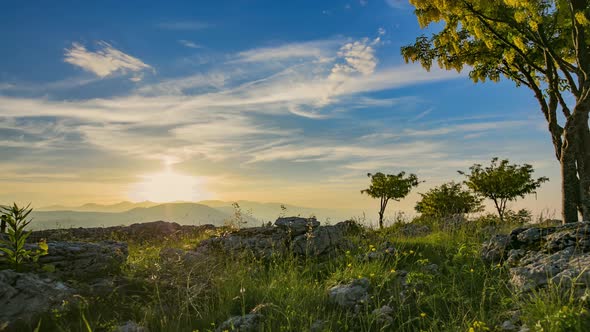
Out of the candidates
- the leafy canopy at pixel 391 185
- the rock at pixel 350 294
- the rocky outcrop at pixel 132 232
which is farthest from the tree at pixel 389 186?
the rock at pixel 350 294

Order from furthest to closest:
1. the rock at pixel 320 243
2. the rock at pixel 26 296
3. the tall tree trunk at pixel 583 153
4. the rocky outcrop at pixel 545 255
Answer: the tall tree trunk at pixel 583 153
the rock at pixel 320 243
the rocky outcrop at pixel 545 255
the rock at pixel 26 296

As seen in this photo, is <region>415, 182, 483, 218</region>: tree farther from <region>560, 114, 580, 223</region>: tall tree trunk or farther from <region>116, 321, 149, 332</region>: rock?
<region>116, 321, 149, 332</region>: rock

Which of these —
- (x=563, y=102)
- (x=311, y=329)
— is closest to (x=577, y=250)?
(x=311, y=329)

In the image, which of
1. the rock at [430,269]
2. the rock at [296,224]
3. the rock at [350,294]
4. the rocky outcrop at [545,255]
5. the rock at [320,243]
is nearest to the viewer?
the rocky outcrop at [545,255]

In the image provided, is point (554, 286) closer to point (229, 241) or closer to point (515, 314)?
point (515, 314)

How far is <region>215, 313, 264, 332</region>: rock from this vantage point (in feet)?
17.3

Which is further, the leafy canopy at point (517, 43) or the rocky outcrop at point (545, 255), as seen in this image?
the leafy canopy at point (517, 43)

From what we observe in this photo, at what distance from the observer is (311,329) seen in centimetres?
536

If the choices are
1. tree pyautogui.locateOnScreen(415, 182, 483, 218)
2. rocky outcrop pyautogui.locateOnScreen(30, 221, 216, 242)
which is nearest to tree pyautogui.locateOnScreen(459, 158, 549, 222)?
tree pyautogui.locateOnScreen(415, 182, 483, 218)

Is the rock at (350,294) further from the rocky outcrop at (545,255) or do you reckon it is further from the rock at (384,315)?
the rocky outcrop at (545,255)

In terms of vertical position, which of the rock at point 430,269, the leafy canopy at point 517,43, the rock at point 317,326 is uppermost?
the leafy canopy at point 517,43

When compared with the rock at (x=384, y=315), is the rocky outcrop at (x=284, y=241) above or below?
above

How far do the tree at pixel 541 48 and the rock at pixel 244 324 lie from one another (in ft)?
36.1

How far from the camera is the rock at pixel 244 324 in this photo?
208 inches
